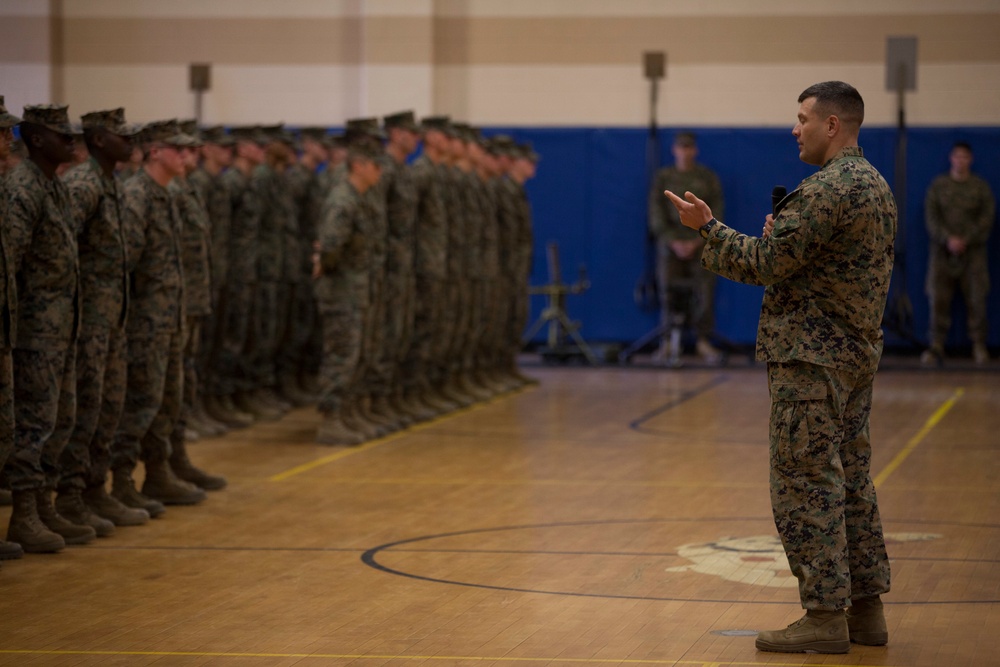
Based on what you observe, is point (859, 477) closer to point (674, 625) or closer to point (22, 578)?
point (674, 625)

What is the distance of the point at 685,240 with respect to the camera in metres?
17.2

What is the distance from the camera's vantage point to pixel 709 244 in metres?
5.02

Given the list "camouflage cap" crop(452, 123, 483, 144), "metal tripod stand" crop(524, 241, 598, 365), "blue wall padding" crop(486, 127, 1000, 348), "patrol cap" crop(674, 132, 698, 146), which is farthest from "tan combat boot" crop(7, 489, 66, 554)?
"blue wall padding" crop(486, 127, 1000, 348)

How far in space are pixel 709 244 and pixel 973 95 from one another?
13.9m

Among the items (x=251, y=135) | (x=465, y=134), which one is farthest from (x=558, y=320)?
(x=251, y=135)

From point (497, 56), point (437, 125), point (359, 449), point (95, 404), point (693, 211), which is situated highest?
point (497, 56)

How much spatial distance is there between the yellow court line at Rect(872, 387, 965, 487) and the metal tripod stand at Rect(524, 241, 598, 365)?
13.9ft

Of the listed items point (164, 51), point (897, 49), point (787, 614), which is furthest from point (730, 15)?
point (787, 614)

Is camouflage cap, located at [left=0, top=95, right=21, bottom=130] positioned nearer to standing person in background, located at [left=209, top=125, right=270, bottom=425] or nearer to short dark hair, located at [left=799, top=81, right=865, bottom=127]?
short dark hair, located at [left=799, top=81, right=865, bottom=127]

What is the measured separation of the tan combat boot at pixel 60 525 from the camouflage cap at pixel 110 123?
1.66 m

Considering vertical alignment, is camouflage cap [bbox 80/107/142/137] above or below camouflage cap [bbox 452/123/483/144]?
below

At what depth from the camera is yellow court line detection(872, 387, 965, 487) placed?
9.10 metres

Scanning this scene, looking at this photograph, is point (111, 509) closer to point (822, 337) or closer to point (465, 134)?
point (822, 337)

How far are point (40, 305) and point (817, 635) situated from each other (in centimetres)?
346
